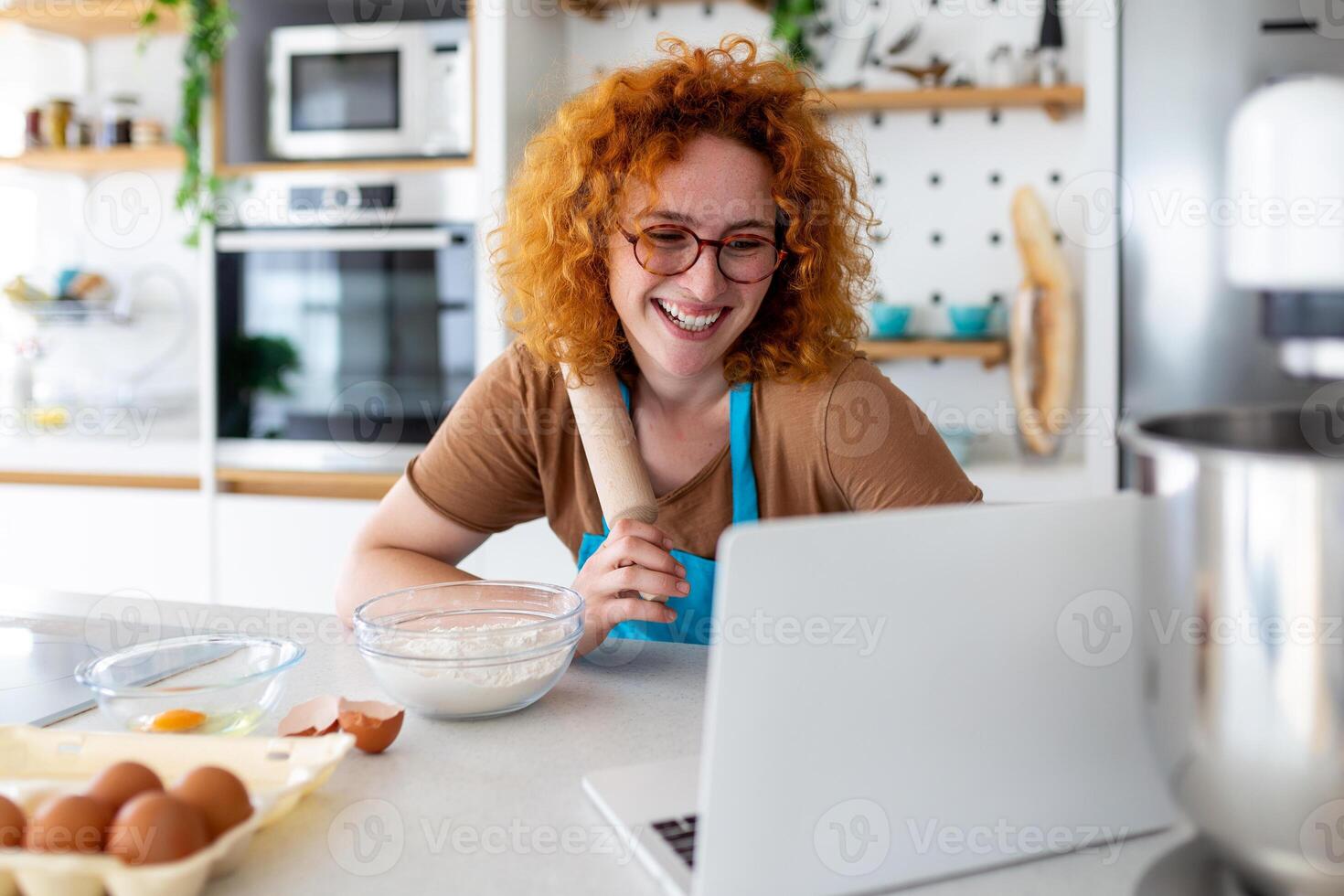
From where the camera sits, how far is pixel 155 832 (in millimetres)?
646

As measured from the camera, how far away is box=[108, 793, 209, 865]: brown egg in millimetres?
643

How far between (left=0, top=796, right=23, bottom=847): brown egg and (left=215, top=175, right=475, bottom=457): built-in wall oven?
6.41ft

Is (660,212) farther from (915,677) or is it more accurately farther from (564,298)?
(915,677)

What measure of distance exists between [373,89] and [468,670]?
1.99 metres

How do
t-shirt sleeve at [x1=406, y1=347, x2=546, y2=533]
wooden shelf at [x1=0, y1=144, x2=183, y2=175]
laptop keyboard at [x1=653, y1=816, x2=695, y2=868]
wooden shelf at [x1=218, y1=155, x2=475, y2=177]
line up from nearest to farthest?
laptop keyboard at [x1=653, y1=816, x2=695, y2=868]
t-shirt sleeve at [x1=406, y1=347, x2=546, y2=533]
wooden shelf at [x1=218, y1=155, x2=475, y2=177]
wooden shelf at [x1=0, y1=144, x2=183, y2=175]

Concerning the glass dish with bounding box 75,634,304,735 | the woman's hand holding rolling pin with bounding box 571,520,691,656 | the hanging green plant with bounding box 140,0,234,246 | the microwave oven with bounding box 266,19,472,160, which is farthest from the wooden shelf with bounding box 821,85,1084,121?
the glass dish with bounding box 75,634,304,735

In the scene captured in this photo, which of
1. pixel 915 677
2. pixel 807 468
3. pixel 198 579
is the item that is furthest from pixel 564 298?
pixel 198 579

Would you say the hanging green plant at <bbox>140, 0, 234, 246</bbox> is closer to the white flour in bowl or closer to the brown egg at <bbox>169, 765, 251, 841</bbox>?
the white flour in bowl

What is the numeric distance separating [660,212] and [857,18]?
1.69 m

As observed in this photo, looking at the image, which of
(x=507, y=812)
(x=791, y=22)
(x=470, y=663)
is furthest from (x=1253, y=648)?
(x=791, y=22)

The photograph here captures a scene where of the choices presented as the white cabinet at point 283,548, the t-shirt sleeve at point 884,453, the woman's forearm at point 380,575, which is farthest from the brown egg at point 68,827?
the white cabinet at point 283,548

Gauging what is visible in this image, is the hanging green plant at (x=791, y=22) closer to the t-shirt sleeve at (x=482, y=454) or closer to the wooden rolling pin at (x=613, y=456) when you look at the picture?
the t-shirt sleeve at (x=482, y=454)

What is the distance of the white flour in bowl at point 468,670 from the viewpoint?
970mm

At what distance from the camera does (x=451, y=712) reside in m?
0.99
